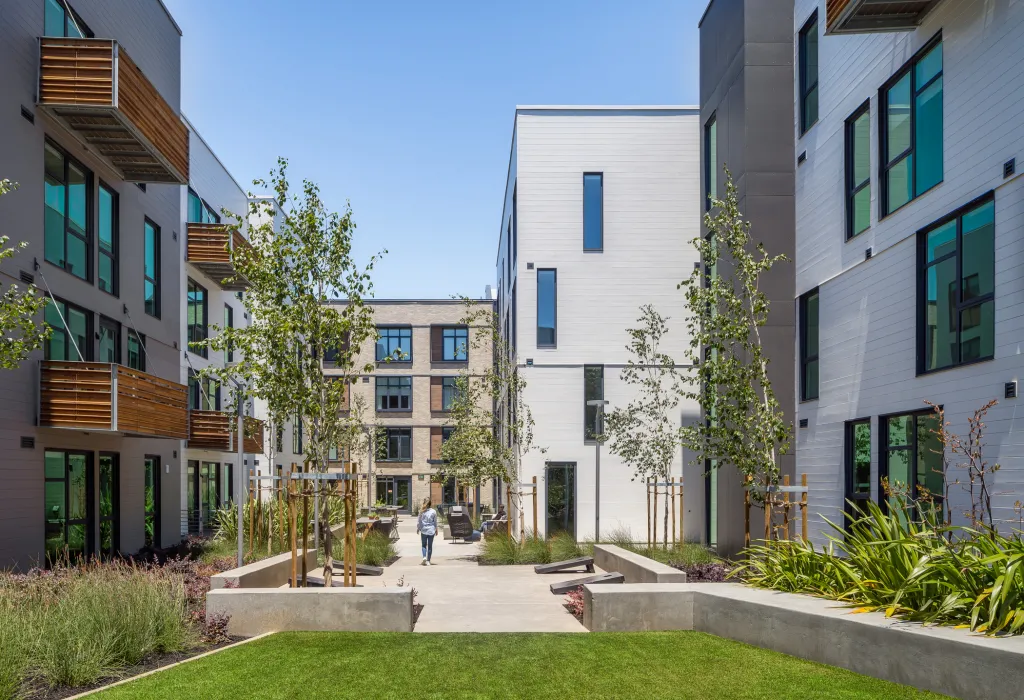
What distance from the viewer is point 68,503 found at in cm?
1759

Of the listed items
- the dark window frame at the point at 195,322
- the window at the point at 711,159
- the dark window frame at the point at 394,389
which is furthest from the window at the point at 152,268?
the dark window frame at the point at 394,389

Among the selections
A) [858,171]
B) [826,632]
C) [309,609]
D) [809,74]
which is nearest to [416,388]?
[809,74]

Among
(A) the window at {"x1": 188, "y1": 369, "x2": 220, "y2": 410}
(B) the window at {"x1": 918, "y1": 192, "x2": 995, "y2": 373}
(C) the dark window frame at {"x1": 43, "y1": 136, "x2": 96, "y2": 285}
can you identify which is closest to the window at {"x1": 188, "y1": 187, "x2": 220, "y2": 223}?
(A) the window at {"x1": 188, "y1": 369, "x2": 220, "y2": 410}

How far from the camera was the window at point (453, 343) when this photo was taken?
55406 millimetres

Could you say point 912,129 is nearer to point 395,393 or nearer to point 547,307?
point 547,307

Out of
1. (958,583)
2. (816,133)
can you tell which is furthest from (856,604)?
(816,133)

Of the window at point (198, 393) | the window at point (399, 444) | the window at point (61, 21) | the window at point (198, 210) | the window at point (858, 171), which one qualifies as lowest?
the window at point (399, 444)

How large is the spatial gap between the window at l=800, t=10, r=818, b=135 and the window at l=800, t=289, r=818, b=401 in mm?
3076

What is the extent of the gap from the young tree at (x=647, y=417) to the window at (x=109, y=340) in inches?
444

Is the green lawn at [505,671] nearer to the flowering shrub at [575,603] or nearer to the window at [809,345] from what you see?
the flowering shrub at [575,603]

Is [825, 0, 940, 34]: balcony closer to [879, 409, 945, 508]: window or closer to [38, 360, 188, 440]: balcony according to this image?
[879, 409, 945, 508]: window

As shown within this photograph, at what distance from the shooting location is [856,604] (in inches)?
Result: 365

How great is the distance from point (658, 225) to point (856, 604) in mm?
20836

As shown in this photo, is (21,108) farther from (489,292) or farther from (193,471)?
(489,292)
